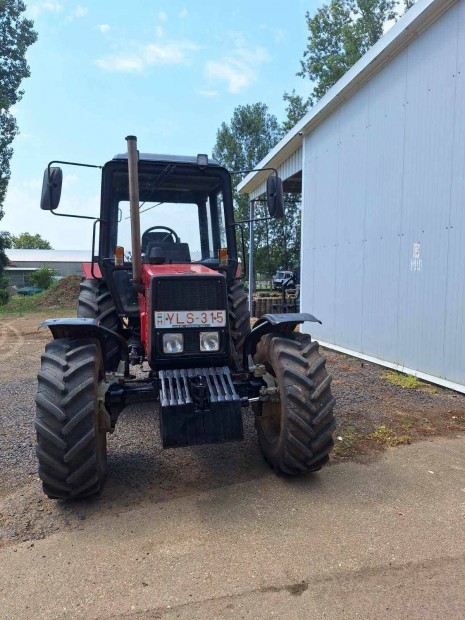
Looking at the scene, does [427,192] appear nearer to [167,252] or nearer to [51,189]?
[167,252]

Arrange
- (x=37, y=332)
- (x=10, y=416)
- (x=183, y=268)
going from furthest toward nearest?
(x=37, y=332) < (x=10, y=416) < (x=183, y=268)

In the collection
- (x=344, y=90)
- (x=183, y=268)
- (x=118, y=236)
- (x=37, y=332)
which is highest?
(x=344, y=90)

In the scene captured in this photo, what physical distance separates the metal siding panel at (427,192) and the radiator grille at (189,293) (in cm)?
391

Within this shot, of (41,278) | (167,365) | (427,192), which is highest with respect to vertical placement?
(427,192)

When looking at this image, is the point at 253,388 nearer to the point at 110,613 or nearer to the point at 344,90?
the point at 110,613

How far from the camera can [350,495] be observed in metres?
3.51

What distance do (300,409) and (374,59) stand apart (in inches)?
258

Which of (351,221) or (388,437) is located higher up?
(351,221)

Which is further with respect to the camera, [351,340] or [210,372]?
[351,340]

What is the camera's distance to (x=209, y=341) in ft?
12.6

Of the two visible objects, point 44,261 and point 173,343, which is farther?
point 44,261

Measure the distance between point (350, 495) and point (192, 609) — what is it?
1553 mm

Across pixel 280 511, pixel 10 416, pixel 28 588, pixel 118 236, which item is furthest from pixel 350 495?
pixel 10 416

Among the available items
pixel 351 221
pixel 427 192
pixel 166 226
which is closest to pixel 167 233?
pixel 166 226
